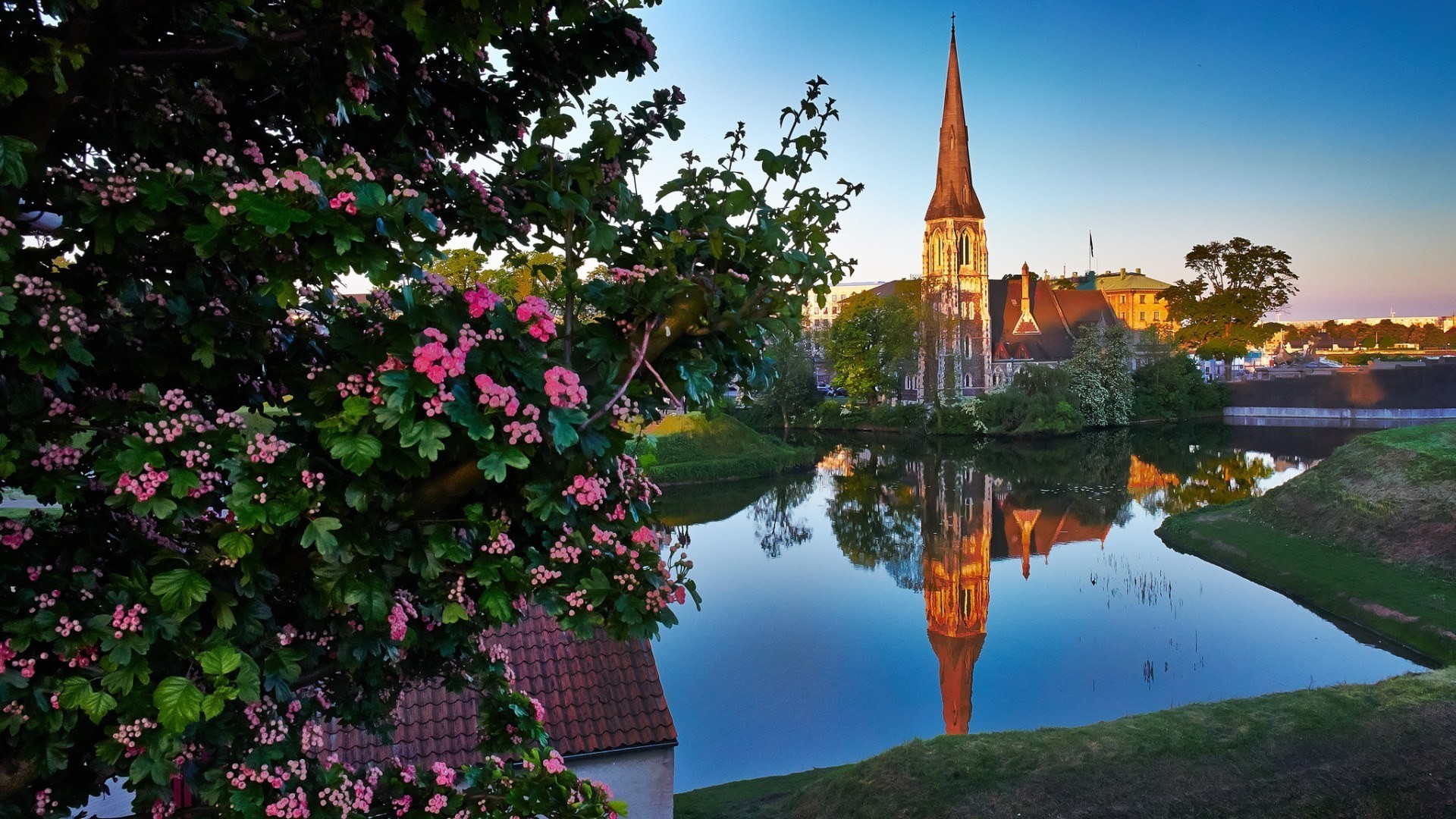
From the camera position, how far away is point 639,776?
10766 millimetres

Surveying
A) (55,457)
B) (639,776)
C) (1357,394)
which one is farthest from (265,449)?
(1357,394)

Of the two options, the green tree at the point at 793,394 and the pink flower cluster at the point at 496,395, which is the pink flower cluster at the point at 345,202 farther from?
the green tree at the point at 793,394

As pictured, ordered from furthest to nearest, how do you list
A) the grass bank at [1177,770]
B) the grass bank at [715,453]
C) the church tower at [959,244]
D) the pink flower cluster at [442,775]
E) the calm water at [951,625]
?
the church tower at [959,244]
the grass bank at [715,453]
the calm water at [951,625]
the grass bank at [1177,770]
the pink flower cluster at [442,775]

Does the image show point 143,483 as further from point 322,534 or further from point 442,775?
point 442,775

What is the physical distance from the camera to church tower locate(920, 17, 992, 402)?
3024 inches

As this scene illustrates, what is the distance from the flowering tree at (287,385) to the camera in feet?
9.00

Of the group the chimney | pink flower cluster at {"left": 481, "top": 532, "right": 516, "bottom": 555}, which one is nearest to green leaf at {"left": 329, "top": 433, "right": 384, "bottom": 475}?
pink flower cluster at {"left": 481, "top": 532, "right": 516, "bottom": 555}

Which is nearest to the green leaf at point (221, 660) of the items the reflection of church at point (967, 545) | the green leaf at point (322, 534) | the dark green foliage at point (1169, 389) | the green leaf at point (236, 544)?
the green leaf at point (236, 544)

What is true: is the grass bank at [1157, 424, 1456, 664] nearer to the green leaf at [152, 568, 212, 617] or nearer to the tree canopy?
the green leaf at [152, 568, 212, 617]

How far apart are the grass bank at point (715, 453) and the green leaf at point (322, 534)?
39.7 metres

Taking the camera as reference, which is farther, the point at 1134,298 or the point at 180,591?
the point at 1134,298

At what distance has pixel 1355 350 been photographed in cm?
13025

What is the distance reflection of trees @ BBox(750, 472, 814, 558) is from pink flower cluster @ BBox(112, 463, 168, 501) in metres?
28.8

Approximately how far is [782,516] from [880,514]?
4044 mm
